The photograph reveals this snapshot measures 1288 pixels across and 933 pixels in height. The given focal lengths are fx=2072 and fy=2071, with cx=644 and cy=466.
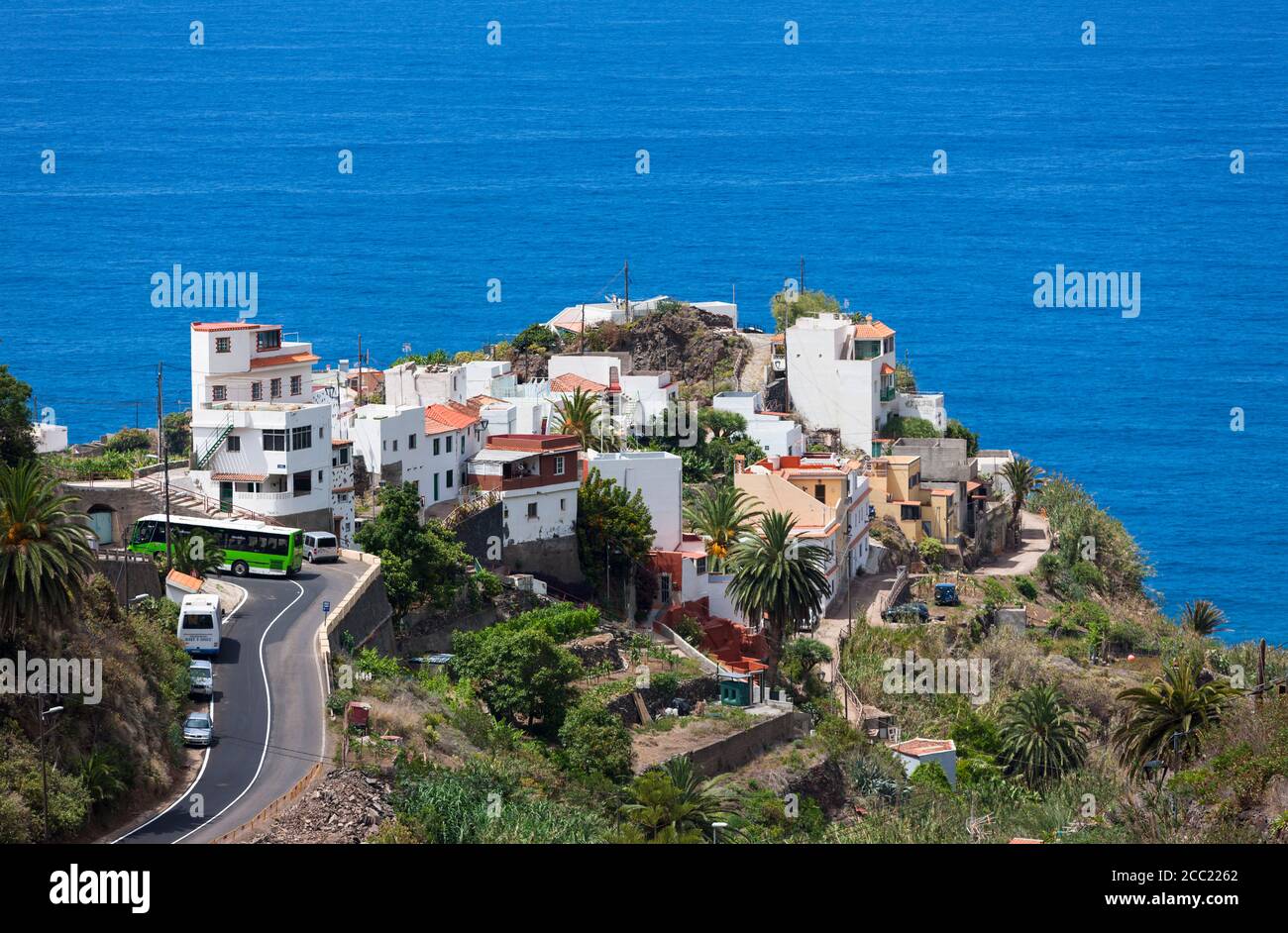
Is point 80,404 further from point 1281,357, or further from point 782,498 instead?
point 1281,357

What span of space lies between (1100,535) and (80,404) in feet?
259

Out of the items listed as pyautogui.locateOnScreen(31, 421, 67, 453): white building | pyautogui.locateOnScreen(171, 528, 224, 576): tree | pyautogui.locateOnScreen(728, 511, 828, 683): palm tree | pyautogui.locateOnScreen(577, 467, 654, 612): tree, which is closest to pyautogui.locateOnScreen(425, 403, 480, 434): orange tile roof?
pyautogui.locateOnScreen(577, 467, 654, 612): tree

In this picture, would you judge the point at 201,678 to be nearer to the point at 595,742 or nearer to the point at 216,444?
the point at 595,742

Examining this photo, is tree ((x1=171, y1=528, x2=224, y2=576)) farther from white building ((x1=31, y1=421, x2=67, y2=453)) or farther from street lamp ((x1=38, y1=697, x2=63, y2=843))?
white building ((x1=31, y1=421, x2=67, y2=453))

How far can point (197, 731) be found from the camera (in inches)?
1759

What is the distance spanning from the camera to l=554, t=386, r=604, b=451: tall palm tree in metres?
85.9

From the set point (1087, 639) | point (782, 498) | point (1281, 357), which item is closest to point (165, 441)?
point (782, 498)

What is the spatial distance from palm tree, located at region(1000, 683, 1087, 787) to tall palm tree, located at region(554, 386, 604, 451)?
2445cm

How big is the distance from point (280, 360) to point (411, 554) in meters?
12.1

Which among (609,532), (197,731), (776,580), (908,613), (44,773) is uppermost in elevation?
(609,532)

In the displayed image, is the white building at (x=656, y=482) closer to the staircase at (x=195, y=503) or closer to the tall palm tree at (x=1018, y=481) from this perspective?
the staircase at (x=195, y=503)

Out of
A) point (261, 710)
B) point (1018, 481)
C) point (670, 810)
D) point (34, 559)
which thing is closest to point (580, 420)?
point (1018, 481)

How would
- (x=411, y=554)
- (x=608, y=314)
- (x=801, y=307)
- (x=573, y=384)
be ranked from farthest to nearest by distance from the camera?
(x=801, y=307), (x=608, y=314), (x=573, y=384), (x=411, y=554)

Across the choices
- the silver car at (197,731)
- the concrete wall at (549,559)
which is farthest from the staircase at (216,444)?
the silver car at (197,731)
